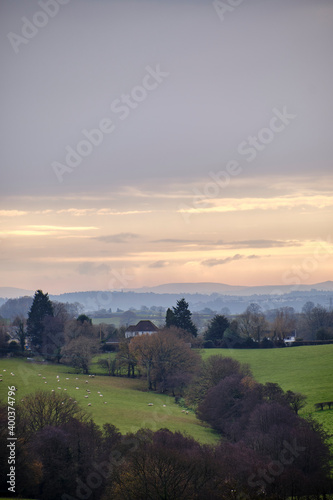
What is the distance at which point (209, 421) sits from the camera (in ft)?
162

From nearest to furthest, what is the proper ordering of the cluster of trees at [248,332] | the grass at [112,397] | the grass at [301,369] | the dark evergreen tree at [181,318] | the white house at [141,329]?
the grass at [112,397] < the grass at [301,369] < the cluster of trees at [248,332] < the dark evergreen tree at [181,318] < the white house at [141,329]

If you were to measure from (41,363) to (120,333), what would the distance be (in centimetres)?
2217

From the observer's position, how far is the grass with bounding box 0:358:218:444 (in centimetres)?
4631

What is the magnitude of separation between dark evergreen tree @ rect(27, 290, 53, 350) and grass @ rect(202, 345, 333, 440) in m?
29.8

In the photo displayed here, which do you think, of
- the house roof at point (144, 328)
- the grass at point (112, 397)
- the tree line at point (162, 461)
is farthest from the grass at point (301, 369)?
the house roof at point (144, 328)

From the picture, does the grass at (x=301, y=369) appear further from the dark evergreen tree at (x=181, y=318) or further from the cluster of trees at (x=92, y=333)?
the dark evergreen tree at (x=181, y=318)

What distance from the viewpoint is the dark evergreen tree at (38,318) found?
90.9 metres

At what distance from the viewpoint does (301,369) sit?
2709 inches

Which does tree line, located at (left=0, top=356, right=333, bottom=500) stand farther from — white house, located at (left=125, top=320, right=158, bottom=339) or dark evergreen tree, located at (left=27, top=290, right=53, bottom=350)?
white house, located at (left=125, top=320, right=158, bottom=339)

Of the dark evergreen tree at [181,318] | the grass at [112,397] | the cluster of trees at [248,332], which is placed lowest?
the grass at [112,397]

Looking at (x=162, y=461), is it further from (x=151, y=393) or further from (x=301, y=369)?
(x=301, y=369)

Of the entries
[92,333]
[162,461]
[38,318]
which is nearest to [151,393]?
[92,333]

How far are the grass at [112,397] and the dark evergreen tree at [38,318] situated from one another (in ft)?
42.1

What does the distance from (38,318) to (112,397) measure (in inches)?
1538
